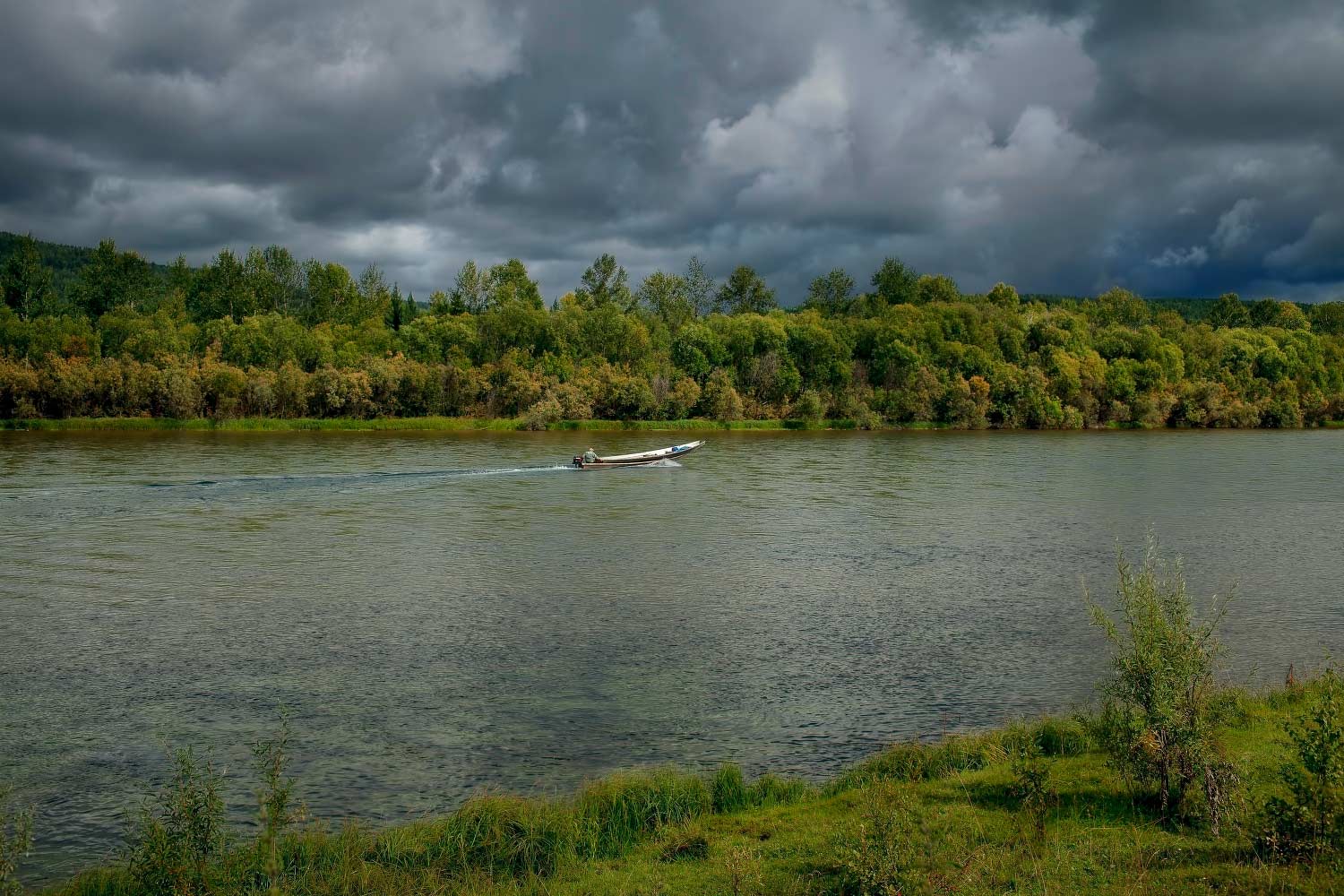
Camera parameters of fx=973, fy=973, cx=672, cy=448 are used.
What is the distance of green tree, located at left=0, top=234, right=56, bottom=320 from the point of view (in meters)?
164

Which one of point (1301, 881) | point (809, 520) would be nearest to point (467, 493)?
Answer: point (809, 520)

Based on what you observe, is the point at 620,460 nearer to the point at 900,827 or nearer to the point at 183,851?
the point at 183,851

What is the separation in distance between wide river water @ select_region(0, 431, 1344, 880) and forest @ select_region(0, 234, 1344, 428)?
76474mm

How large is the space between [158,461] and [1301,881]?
79375mm

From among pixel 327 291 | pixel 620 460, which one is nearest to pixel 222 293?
pixel 327 291

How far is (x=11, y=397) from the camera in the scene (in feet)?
409

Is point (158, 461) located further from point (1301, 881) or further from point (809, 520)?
point (1301, 881)

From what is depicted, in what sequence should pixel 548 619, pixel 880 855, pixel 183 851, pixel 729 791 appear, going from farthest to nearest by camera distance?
pixel 548 619
pixel 729 791
pixel 183 851
pixel 880 855

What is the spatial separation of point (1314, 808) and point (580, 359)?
150 meters

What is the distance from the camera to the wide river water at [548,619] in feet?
55.4

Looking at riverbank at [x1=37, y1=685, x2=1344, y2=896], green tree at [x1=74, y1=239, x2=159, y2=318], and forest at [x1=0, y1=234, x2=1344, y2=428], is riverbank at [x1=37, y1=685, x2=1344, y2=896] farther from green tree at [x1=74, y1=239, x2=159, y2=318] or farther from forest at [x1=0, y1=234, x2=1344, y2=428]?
green tree at [x1=74, y1=239, x2=159, y2=318]

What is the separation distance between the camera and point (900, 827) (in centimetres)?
1102

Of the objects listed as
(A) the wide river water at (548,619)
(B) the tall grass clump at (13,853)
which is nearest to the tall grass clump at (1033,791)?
(A) the wide river water at (548,619)

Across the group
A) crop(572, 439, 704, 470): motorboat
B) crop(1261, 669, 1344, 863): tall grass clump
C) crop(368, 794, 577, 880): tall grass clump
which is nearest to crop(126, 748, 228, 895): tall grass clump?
crop(368, 794, 577, 880): tall grass clump
